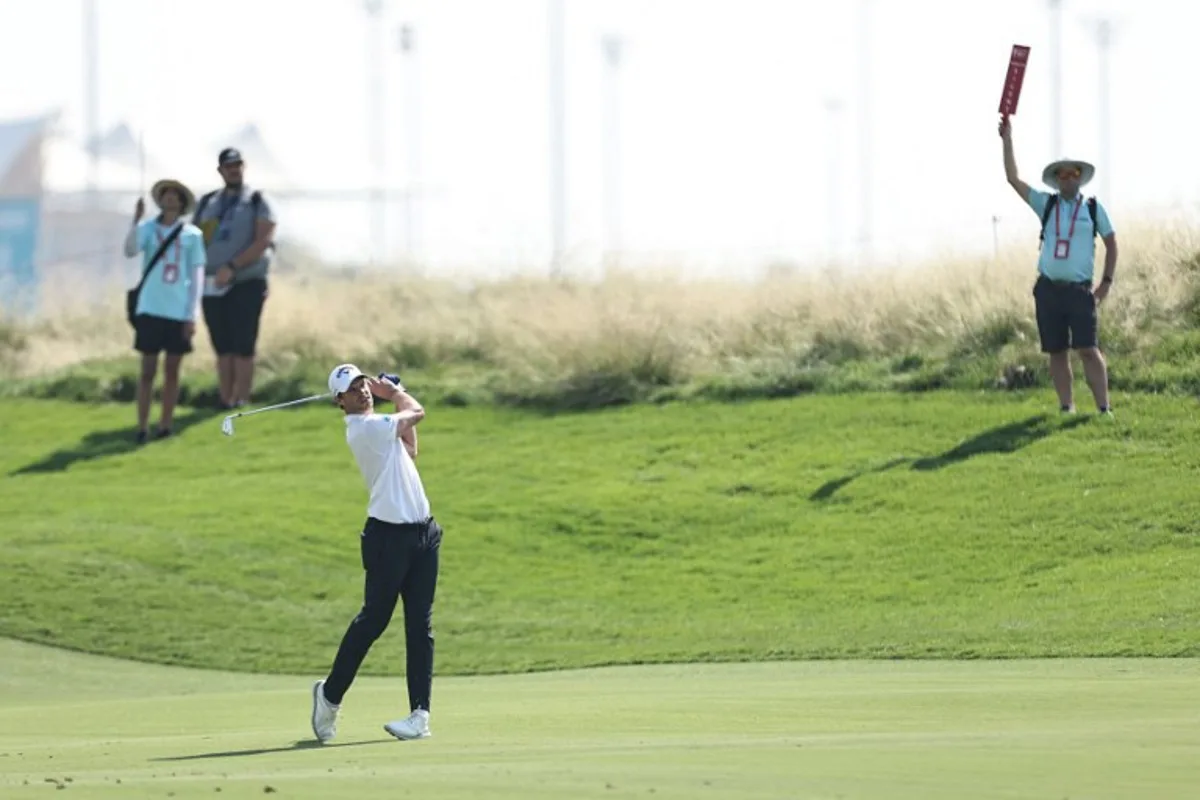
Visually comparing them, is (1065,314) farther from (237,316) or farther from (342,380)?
(342,380)

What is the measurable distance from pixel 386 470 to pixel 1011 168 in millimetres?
10680

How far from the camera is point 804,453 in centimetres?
2312

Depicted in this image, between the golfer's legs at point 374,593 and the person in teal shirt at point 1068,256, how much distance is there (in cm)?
1060

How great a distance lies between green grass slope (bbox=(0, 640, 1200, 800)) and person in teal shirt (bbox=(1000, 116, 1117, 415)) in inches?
261

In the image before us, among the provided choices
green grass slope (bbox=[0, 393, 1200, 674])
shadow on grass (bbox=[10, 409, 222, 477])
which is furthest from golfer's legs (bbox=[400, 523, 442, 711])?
shadow on grass (bbox=[10, 409, 222, 477])

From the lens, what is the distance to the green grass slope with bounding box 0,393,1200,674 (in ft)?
56.5

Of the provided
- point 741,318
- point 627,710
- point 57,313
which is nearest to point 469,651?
point 627,710

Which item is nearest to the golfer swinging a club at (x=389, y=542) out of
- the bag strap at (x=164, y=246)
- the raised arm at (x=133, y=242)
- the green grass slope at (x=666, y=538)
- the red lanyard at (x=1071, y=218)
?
the green grass slope at (x=666, y=538)

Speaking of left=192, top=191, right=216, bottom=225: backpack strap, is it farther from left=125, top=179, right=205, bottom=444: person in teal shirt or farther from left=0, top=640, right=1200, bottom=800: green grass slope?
left=0, top=640, right=1200, bottom=800: green grass slope

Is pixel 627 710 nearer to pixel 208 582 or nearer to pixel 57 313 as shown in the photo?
pixel 208 582

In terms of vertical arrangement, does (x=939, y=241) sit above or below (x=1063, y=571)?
above

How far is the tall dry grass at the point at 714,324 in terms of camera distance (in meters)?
24.9

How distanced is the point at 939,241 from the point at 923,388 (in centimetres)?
407

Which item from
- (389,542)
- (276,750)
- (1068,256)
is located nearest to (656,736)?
(276,750)
